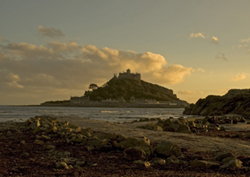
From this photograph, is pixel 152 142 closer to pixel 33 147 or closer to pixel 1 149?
pixel 33 147

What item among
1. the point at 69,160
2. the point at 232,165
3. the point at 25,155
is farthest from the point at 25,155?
the point at 232,165

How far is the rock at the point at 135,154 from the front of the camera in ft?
29.3

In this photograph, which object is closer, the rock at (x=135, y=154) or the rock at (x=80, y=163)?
the rock at (x=80, y=163)

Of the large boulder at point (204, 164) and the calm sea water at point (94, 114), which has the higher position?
the large boulder at point (204, 164)

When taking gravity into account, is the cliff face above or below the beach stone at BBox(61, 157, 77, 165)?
above

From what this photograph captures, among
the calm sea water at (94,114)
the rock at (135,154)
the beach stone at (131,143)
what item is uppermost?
the beach stone at (131,143)

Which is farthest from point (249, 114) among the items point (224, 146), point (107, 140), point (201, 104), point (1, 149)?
point (1, 149)

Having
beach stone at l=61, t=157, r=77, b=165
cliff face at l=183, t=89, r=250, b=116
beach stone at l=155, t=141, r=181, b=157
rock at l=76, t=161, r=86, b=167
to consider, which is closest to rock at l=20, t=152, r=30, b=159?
beach stone at l=61, t=157, r=77, b=165

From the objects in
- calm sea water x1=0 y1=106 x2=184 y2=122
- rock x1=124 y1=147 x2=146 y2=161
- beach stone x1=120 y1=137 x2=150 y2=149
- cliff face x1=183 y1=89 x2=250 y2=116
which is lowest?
calm sea water x1=0 y1=106 x2=184 y2=122

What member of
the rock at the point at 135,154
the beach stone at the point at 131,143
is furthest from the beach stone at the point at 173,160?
the beach stone at the point at 131,143

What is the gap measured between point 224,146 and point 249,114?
118 feet

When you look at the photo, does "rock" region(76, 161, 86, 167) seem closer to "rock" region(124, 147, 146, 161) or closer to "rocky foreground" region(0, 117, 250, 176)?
"rocky foreground" region(0, 117, 250, 176)

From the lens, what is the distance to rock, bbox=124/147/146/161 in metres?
8.92

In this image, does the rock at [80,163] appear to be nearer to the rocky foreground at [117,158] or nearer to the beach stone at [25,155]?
the rocky foreground at [117,158]
